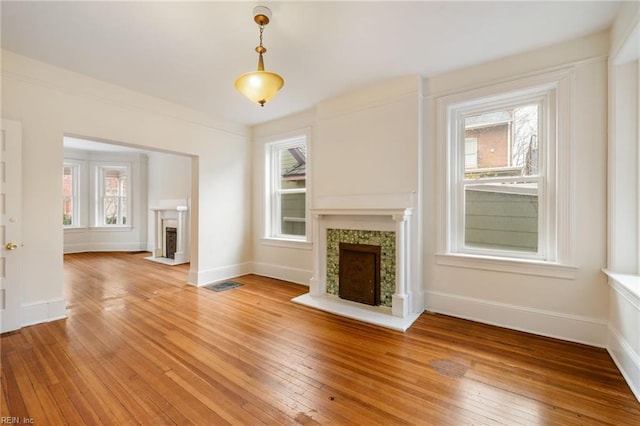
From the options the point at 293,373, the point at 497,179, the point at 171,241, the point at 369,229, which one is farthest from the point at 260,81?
the point at 171,241

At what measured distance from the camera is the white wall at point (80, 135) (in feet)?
9.46

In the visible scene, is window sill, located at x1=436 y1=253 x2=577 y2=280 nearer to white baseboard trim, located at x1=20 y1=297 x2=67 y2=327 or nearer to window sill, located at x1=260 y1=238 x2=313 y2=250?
window sill, located at x1=260 y1=238 x2=313 y2=250

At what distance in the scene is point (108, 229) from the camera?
7.96 metres

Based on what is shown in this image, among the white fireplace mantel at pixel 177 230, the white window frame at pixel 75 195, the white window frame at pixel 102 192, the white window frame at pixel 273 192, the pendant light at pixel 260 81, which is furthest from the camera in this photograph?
the white window frame at pixel 102 192

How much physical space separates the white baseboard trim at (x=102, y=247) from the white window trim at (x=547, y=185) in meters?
8.32

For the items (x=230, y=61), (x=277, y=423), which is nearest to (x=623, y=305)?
(x=277, y=423)

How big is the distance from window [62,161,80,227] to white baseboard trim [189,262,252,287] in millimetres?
5731

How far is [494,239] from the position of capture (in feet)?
10.1

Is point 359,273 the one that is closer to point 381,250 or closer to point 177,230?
point 381,250

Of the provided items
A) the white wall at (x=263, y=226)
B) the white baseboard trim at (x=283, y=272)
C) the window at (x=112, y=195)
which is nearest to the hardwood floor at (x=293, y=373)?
the white baseboard trim at (x=283, y=272)

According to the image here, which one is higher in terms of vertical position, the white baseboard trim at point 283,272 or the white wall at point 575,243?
the white wall at point 575,243

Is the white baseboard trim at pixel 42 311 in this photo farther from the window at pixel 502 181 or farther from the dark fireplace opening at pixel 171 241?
the window at pixel 502 181

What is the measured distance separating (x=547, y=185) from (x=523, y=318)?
4.40ft

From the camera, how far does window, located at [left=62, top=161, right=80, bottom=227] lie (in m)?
7.63
